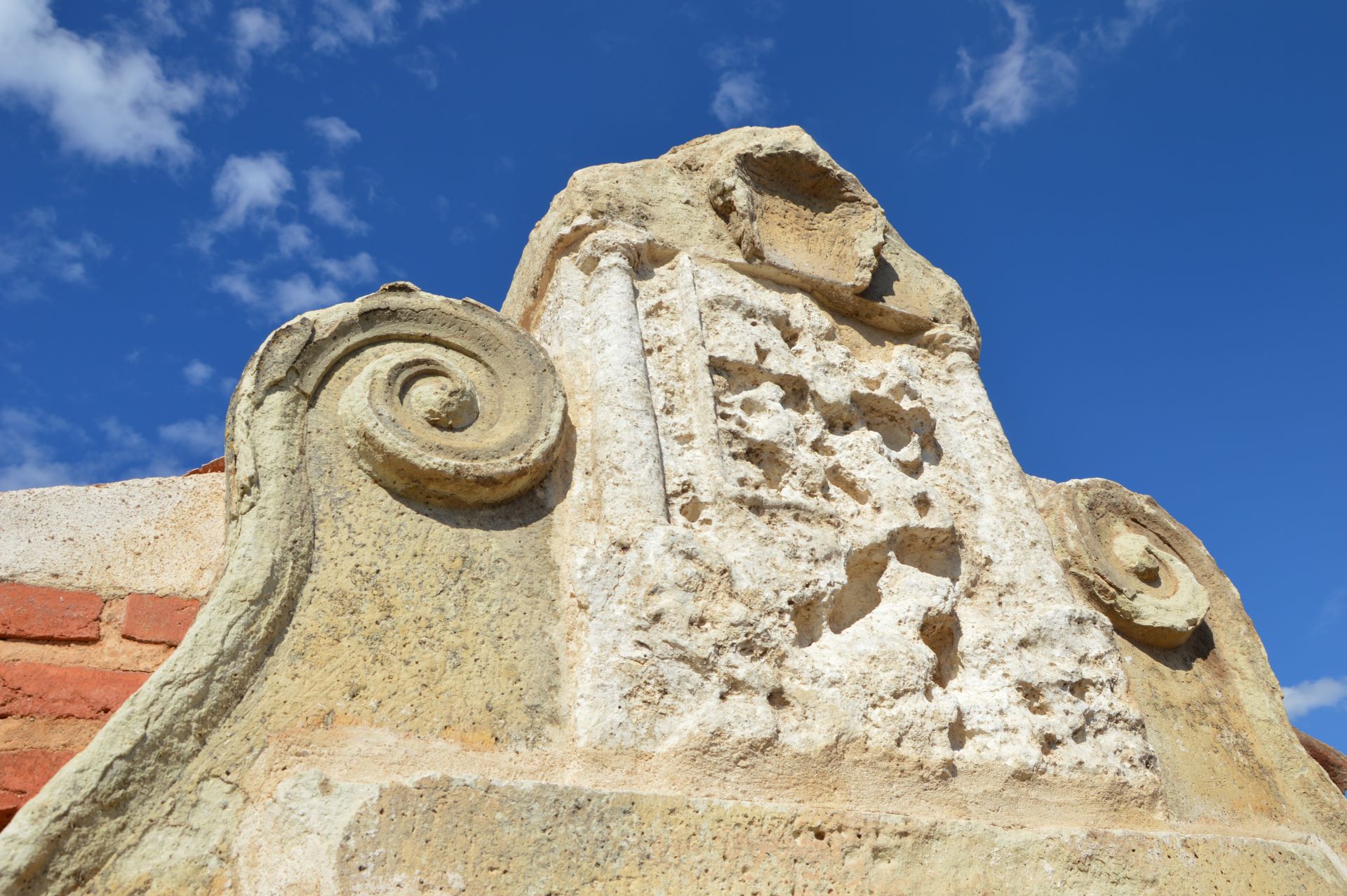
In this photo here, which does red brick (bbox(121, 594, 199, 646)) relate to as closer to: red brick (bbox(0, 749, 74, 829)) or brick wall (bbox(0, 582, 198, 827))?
brick wall (bbox(0, 582, 198, 827))

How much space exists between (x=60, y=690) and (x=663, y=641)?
4.11 feet

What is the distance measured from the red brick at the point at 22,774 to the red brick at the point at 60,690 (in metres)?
0.08

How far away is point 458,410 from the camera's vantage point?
256 cm

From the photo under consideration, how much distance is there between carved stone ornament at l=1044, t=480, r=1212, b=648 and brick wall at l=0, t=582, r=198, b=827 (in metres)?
2.59

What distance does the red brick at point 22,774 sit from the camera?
6.75 feet

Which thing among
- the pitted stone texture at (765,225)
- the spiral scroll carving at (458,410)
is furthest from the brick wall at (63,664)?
the pitted stone texture at (765,225)

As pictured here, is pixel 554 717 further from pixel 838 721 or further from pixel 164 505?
pixel 164 505

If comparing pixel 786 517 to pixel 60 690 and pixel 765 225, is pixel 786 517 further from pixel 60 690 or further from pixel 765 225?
pixel 60 690

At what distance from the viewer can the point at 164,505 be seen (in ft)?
8.53

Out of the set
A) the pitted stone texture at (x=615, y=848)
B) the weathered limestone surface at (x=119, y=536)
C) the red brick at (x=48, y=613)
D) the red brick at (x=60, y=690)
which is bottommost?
the pitted stone texture at (x=615, y=848)

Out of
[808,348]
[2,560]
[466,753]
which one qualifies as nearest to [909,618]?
[808,348]

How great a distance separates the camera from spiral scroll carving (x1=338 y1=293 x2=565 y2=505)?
7.86 ft

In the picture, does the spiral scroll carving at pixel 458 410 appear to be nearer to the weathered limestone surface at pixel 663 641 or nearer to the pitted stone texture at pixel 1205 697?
the weathered limestone surface at pixel 663 641

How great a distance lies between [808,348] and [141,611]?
197 cm
